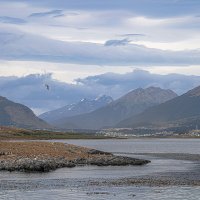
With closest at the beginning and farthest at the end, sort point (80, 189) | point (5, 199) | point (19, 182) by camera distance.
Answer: point (5, 199), point (80, 189), point (19, 182)

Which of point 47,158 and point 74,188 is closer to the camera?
point 74,188

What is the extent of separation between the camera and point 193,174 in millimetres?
95938

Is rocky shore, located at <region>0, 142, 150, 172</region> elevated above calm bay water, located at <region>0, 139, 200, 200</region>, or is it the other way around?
rocky shore, located at <region>0, 142, 150, 172</region>

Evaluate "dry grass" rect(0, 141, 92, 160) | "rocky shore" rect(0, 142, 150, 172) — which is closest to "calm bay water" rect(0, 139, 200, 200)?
"rocky shore" rect(0, 142, 150, 172)

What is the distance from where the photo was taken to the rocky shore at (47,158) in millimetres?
99562

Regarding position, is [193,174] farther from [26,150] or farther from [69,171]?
[26,150]

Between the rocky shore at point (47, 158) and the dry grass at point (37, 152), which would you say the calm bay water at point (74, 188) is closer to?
the rocky shore at point (47, 158)

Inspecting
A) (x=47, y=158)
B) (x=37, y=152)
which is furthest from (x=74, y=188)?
(x=37, y=152)

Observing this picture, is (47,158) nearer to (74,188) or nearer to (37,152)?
(37,152)

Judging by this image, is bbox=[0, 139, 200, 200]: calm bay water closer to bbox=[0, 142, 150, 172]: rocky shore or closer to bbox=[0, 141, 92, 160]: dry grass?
bbox=[0, 142, 150, 172]: rocky shore

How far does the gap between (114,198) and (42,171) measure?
110 ft

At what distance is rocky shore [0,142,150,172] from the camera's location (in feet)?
327

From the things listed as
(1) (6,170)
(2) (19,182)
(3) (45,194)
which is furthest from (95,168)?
(3) (45,194)

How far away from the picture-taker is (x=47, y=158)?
10962cm
